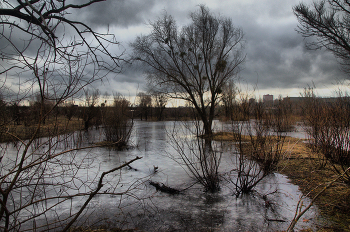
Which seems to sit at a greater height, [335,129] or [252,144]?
[335,129]

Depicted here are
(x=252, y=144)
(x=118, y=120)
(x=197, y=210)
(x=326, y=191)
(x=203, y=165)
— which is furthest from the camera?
(x=118, y=120)

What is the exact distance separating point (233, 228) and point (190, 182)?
2.50m

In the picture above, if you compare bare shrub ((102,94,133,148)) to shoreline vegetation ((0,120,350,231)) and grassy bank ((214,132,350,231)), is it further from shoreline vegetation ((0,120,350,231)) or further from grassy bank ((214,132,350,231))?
grassy bank ((214,132,350,231))

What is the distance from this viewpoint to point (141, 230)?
3.58 metres

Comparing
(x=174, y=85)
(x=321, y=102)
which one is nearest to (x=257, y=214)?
(x=321, y=102)

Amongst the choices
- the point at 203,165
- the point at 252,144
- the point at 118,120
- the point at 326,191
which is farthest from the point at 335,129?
the point at 118,120

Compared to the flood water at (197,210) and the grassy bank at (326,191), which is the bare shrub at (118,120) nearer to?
the flood water at (197,210)

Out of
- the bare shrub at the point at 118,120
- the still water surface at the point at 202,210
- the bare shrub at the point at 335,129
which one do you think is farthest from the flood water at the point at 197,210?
the bare shrub at the point at 118,120

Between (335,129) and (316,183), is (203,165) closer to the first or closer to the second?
(316,183)

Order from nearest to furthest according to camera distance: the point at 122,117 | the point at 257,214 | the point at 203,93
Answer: the point at 257,214 < the point at 122,117 < the point at 203,93

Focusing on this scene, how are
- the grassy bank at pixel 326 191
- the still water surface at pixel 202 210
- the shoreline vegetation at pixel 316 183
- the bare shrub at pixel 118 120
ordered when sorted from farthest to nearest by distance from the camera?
the bare shrub at pixel 118 120, the still water surface at pixel 202 210, the grassy bank at pixel 326 191, the shoreline vegetation at pixel 316 183

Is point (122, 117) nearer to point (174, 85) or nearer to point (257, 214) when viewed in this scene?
point (174, 85)

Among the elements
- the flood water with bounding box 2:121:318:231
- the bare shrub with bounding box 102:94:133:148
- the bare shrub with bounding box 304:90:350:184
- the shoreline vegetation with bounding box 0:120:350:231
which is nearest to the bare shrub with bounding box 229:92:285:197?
the flood water with bounding box 2:121:318:231

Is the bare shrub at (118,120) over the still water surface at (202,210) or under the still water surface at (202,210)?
over
